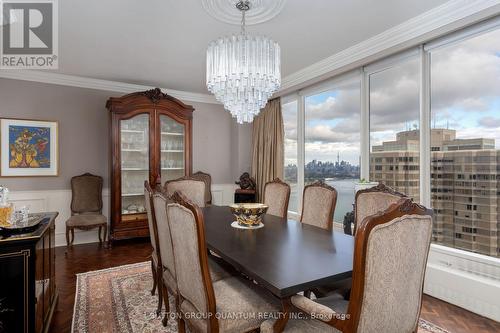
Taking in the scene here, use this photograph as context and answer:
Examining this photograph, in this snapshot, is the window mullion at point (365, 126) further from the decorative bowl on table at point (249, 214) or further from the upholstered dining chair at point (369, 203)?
the decorative bowl on table at point (249, 214)

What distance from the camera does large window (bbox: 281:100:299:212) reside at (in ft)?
15.3

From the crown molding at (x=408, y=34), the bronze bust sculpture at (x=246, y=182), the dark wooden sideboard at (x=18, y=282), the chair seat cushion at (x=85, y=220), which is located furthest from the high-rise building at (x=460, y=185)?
the chair seat cushion at (x=85, y=220)

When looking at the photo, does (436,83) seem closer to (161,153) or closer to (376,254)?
(376,254)

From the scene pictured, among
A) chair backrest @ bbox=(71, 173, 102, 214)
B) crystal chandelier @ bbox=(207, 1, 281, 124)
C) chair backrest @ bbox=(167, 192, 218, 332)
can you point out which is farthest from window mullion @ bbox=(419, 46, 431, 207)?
chair backrest @ bbox=(71, 173, 102, 214)

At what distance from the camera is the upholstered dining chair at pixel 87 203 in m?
3.91

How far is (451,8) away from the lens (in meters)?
2.27

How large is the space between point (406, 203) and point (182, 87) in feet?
14.1

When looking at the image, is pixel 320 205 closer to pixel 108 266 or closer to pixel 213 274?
pixel 213 274

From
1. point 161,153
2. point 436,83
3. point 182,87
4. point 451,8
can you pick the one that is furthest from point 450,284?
point 182,87

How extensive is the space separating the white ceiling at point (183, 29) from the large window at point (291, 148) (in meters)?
1.01

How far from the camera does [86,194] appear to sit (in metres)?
4.14

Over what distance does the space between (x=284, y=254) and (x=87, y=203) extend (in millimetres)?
3669

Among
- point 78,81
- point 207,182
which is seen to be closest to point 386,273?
point 207,182

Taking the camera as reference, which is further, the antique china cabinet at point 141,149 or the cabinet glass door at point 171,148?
the cabinet glass door at point 171,148
